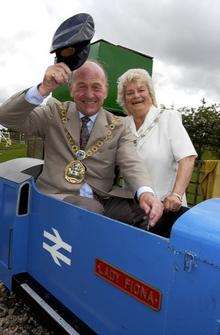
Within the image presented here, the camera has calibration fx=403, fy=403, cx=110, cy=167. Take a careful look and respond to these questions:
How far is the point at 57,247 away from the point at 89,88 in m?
1.12

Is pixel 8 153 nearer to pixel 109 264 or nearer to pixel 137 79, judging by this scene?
pixel 137 79

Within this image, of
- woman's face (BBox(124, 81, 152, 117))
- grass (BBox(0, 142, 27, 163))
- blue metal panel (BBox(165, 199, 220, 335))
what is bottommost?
grass (BBox(0, 142, 27, 163))

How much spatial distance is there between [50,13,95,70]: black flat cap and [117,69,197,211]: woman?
38.6 inches

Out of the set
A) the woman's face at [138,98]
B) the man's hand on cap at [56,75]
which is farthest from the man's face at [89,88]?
the man's hand on cap at [56,75]

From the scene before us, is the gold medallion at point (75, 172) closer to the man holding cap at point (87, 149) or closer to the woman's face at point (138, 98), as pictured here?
the man holding cap at point (87, 149)

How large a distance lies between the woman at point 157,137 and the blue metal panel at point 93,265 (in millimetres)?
712

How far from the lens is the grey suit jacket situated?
2801mm

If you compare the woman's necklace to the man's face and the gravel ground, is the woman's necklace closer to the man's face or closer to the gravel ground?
the man's face

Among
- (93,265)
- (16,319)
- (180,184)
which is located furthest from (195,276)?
(16,319)

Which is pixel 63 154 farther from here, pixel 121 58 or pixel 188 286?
pixel 121 58

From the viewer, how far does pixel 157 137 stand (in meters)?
3.06

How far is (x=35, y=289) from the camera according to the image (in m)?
2.92

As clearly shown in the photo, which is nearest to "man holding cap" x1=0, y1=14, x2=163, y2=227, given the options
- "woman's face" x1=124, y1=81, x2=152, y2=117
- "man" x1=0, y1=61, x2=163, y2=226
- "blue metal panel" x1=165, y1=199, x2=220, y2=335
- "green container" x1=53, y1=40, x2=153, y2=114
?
"man" x1=0, y1=61, x2=163, y2=226

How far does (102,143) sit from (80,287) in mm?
1006
